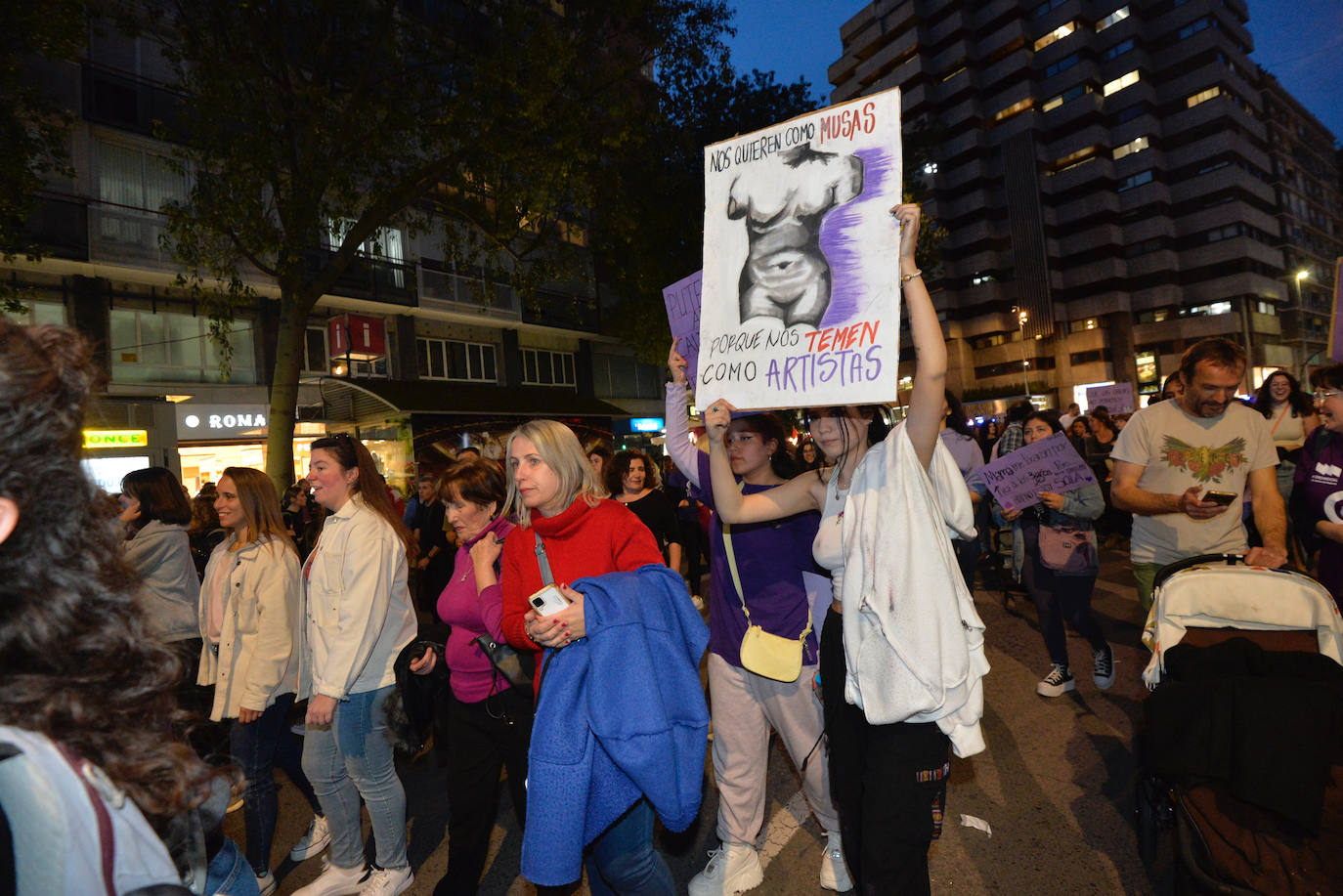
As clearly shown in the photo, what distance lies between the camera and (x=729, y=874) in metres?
3.21

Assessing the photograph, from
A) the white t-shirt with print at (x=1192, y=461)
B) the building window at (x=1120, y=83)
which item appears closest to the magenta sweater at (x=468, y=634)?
the white t-shirt with print at (x=1192, y=461)

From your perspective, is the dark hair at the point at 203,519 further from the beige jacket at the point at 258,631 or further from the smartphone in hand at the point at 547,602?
the smartphone in hand at the point at 547,602

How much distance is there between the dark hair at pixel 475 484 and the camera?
11.1ft

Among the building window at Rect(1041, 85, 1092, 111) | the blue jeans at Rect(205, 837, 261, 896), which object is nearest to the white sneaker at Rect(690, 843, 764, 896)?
the blue jeans at Rect(205, 837, 261, 896)

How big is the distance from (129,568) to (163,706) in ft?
0.69

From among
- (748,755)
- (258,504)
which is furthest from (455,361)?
(748,755)

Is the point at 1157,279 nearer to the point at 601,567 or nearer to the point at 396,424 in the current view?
the point at 396,424

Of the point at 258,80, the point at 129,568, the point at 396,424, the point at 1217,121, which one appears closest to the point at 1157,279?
the point at 1217,121

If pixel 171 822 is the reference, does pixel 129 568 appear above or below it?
above

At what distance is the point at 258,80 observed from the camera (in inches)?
402

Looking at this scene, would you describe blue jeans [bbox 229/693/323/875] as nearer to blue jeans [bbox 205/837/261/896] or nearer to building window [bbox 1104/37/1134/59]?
blue jeans [bbox 205/837/261/896]

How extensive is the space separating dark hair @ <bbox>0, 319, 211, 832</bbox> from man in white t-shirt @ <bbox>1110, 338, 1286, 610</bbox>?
442 cm

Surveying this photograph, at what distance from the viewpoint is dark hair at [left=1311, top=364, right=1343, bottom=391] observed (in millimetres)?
4250

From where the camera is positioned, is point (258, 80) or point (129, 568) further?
point (258, 80)
